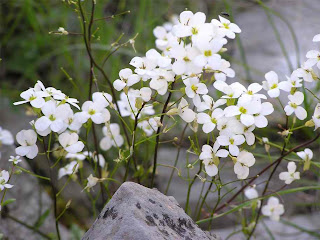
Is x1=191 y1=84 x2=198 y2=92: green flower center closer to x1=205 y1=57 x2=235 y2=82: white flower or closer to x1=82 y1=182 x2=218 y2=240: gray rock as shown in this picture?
x1=205 y1=57 x2=235 y2=82: white flower

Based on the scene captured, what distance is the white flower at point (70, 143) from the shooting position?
1.12 metres

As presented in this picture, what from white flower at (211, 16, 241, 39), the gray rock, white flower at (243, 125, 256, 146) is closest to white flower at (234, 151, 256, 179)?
white flower at (243, 125, 256, 146)

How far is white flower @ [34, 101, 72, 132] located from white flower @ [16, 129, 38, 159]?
57mm

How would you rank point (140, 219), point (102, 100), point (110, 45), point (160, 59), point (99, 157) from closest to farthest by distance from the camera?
point (140, 219) → point (160, 59) → point (102, 100) → point (99, 157) → point (110, 45)

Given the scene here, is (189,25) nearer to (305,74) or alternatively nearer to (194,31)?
(194,31)

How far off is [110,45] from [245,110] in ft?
4.84

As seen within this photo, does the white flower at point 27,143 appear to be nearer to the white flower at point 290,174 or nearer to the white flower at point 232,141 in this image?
the white flower at point 232,141

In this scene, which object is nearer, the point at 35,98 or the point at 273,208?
the point at 35,98

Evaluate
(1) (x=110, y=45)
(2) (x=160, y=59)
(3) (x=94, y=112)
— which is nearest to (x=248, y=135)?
(2) (x=160, y=59)

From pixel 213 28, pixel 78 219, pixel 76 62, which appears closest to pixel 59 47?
pixel 76 62

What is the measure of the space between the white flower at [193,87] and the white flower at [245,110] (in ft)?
0.26

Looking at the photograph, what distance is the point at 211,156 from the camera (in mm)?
1091

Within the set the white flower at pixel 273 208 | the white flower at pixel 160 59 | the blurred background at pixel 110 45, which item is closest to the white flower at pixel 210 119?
the white flower at pixel 160 59

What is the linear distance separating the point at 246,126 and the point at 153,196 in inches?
9.6
